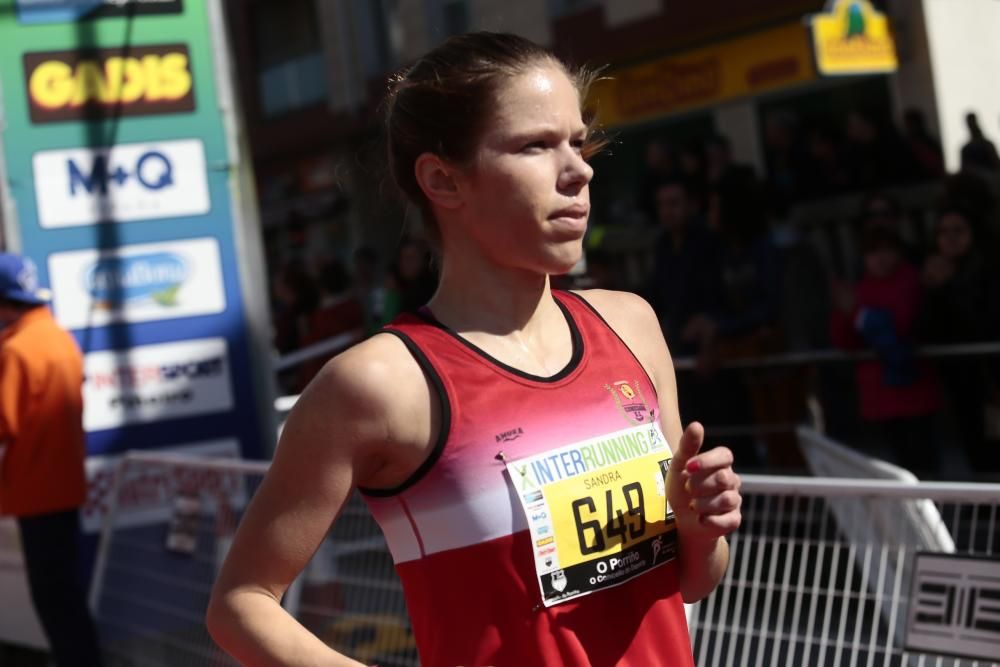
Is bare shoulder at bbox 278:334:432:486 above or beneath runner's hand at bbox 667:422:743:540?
above

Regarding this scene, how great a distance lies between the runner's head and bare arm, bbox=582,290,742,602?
11.0 inches

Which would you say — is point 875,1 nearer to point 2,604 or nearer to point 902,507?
point 2,604

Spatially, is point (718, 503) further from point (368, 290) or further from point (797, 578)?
point (368, 290)

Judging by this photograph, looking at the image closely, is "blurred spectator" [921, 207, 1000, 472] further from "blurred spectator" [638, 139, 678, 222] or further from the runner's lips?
the runner's lips

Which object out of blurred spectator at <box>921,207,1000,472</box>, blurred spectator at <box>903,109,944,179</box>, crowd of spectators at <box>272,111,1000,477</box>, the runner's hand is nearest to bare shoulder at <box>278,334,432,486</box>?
the runner's hand

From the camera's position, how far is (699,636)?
3.78 meters

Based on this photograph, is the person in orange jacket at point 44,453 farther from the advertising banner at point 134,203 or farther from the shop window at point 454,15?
the shop window at point 454,15

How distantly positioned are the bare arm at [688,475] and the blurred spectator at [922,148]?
8616mm

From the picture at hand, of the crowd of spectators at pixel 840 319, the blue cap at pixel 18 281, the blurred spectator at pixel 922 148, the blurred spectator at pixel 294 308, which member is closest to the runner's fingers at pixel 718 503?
the crowd of spectators at pixel 840 319

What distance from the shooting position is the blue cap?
638 cm

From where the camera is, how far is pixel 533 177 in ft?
6.93

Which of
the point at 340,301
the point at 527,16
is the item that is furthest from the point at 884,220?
the point at 527,16

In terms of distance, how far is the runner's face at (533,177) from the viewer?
6.95ft

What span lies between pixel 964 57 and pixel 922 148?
11.5 feet
